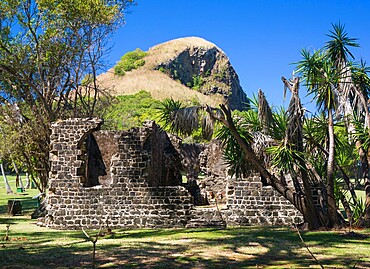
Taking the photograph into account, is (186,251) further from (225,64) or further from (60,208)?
(225,64)

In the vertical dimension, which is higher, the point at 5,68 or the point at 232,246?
the point at 5,68

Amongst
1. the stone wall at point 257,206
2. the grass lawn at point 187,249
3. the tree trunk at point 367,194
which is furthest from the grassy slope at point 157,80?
the grass lawn at point 187,249

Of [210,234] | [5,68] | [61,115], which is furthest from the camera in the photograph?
[61,115]

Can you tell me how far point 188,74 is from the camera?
113 m

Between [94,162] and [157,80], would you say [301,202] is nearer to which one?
[94,162]

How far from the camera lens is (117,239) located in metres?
11.8

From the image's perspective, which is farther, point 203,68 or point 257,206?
point 203,68

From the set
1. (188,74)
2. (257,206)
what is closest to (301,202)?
(257,206)

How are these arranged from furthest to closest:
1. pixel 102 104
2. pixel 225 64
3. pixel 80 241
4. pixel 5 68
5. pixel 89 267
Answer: pixel 225 64 → pixel 102 104 → pixel 5 68 → pixel 80 241 → pixel 89 267

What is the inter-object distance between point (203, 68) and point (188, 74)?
533 cm

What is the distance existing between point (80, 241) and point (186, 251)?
3054mm

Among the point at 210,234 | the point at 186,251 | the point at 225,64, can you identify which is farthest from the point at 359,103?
the point at 225,64

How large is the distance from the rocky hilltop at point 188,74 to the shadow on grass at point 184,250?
274ft

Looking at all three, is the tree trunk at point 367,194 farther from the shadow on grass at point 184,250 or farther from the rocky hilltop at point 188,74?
the rocky hilltop at point 188,74
